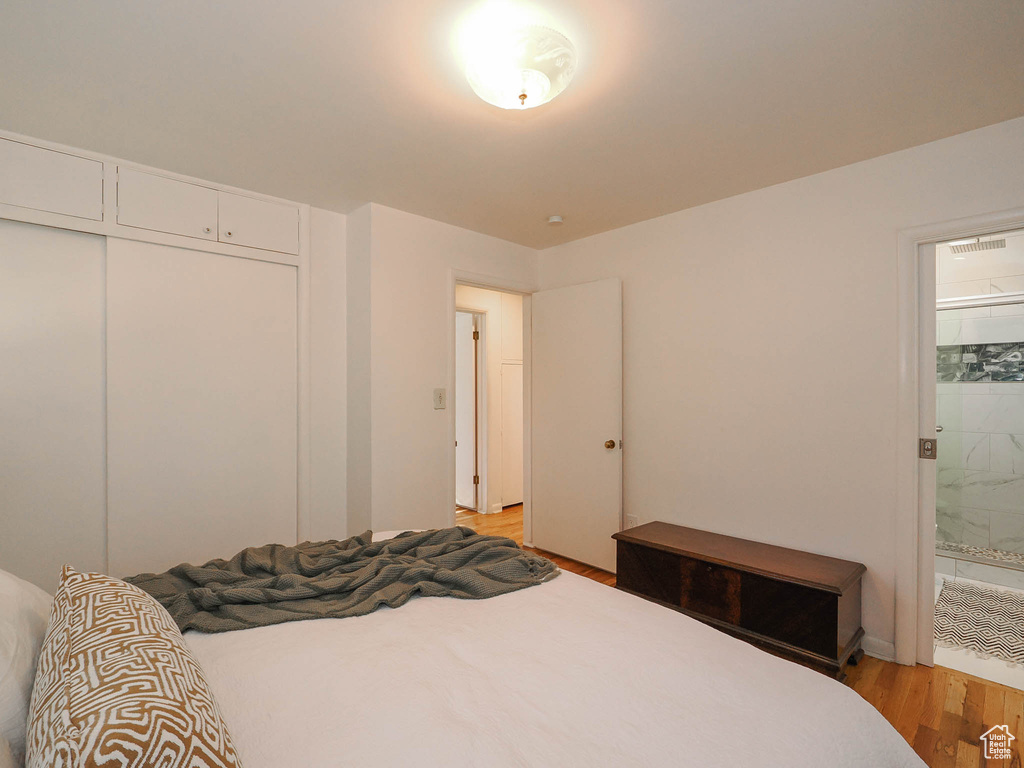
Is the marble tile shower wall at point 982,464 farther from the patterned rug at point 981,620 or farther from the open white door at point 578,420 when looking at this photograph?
the open white door at point 578,420

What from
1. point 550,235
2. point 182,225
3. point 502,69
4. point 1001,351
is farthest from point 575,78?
point 1001,351

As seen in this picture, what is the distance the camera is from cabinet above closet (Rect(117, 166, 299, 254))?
100 inches

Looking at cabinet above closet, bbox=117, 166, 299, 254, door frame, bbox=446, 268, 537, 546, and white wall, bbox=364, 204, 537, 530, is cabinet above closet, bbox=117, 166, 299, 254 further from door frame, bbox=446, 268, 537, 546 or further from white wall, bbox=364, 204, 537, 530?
door frame, bbox=446, 268, 537, 546

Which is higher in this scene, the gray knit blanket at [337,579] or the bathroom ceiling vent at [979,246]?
the bathroom ceiling vent at [979,246]

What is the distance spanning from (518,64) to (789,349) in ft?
6.77

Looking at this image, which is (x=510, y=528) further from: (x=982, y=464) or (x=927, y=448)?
(x=982, y=464)

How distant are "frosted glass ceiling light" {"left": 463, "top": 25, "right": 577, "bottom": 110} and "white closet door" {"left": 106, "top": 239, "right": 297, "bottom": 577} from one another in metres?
1.93

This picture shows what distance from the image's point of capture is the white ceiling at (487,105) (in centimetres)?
157

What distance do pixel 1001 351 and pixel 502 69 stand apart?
3.90m

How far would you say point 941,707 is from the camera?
Answer: 2.10 meters

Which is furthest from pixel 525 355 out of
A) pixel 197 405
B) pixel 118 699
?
pixel 118 699

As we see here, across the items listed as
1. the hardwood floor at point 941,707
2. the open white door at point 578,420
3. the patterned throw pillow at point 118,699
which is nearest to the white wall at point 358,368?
the open white door at point 578,420

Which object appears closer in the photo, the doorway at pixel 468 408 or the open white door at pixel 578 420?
the open white door at pixel 578 420

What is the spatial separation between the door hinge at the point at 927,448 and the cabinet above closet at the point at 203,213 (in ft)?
11.6
